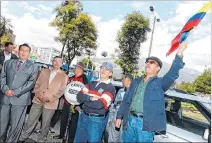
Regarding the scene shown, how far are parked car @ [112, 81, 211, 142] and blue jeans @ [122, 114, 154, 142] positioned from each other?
1.73 ft

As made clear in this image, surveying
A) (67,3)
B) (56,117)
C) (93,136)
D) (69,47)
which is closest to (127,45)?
(69,47)

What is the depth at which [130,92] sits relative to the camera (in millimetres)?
4152

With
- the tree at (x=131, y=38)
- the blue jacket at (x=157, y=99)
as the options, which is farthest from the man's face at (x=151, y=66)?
the tree at (x=131, y=38)

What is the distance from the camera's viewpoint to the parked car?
432 centimetres

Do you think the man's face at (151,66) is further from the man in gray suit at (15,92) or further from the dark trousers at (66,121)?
the dark trousers at (66,121)

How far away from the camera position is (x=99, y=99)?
171 inches

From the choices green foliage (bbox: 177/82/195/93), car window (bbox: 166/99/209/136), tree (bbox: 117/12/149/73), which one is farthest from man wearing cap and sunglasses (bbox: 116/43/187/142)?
green foliage (bbox: 177/82/195/93)

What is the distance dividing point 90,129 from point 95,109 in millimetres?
309

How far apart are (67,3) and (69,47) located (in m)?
7.06

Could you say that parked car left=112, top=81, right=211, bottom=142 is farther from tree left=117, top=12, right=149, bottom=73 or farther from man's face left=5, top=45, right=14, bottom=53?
tree left=117, top=12, right=149, bottom=73

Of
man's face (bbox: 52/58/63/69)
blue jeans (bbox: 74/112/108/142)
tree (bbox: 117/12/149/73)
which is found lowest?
blue jeans (bbox: 74/112/108/142)

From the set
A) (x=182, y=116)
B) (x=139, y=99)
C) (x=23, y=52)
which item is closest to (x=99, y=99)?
(x=139, y=99)

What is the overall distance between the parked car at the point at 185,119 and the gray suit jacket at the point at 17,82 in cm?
181

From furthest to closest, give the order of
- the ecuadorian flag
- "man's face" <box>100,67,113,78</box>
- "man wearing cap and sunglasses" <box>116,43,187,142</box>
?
"man's face" <box>100,67,113,78</box> < the ecuadorian flag < "man wearing cap and sunglasses" <box>116,43,187,142</box>
